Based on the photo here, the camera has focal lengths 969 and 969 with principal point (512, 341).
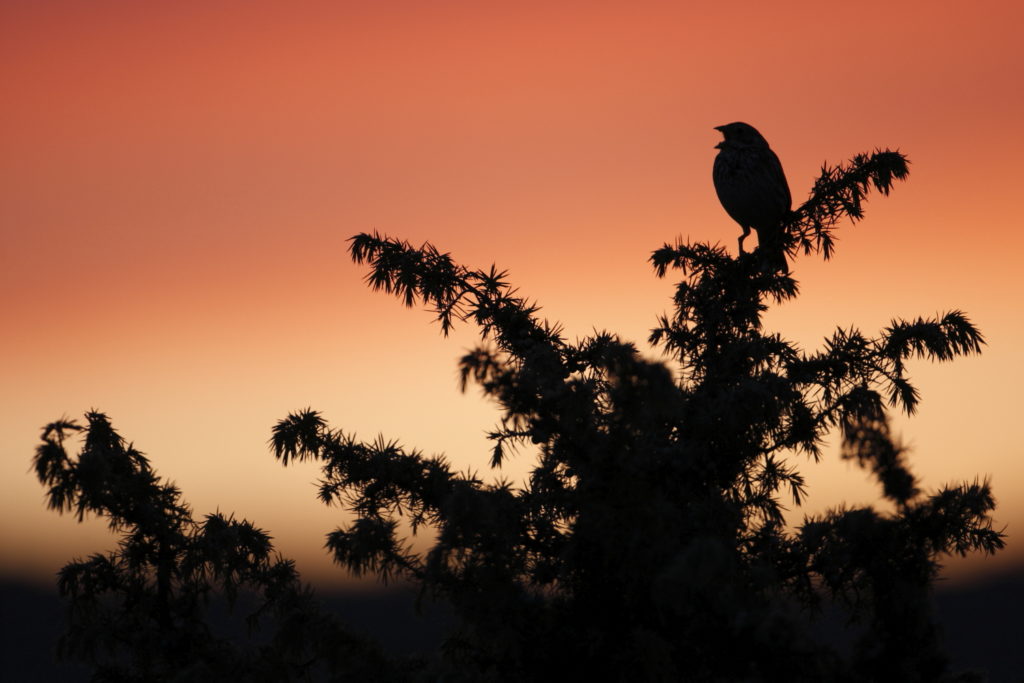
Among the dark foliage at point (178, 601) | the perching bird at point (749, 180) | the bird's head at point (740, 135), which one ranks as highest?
the bird's head at point (740, 135)

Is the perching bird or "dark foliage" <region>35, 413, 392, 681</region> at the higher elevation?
the perching bird

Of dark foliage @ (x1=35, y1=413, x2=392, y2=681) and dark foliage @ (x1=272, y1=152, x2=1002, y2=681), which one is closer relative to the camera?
dark foliage @ (x1=272, y1=152, x2=1002, y2=681)

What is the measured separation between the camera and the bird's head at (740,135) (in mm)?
7289

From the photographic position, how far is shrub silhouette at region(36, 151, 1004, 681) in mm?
2371

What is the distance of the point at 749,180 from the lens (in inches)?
273

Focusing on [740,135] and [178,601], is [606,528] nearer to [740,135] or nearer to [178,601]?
[178,601]

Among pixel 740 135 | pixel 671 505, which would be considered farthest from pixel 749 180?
pixel 671 505

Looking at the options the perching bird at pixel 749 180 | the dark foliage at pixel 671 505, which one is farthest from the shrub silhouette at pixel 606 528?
the perching bird at pixel 749 180

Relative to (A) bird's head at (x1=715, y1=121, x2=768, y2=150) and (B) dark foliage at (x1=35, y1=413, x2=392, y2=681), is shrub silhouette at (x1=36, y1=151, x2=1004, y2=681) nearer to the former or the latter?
(B) dark foliage at (x1=35, y1=413, x2=392, y2=681)

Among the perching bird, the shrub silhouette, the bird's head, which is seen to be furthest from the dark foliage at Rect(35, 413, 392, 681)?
the bird's head

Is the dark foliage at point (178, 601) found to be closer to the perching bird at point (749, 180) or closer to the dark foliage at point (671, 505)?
the dark foliage at point (671, 505)

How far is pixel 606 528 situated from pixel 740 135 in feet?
17.9

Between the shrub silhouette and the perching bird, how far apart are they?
2.77m

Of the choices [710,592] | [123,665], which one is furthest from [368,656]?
[710,592]
